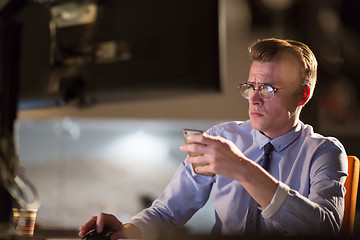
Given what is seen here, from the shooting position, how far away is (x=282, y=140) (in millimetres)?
1199

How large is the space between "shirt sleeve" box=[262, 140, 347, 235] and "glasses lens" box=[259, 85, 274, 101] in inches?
7.3

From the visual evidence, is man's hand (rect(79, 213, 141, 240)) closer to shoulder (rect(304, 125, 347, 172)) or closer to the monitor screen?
the monitor screen

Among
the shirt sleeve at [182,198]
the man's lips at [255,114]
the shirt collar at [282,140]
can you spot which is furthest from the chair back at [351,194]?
the shirt sleeve at [182,198]

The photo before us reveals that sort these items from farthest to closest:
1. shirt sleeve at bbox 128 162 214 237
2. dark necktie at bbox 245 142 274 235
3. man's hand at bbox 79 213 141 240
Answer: shirt sleeve at bbox 128 162 214 237, dark necktie at bbox 245 142 274 235, man's hand at bbox 79 213 141 240

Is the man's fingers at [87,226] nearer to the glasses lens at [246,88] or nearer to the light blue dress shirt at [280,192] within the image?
the light blue dress shirt at [280,192]

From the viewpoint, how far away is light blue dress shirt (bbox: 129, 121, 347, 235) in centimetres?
96

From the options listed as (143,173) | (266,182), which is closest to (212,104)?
(143,173)

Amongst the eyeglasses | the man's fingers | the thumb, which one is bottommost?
the thumb

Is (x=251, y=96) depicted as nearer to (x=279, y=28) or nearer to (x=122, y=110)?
(x=279, y=28)

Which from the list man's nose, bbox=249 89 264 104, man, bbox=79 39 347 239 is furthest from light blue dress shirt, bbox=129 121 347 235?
man's nose, bbox=249 89 264 104

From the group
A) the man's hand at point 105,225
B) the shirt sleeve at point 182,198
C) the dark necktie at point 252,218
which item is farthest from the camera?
the shirt sleeve at point 182,198

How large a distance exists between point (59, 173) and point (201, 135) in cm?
204

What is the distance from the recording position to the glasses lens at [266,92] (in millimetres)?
1154

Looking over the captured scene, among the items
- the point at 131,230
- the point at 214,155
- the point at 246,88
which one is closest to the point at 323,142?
the point at 246,88
